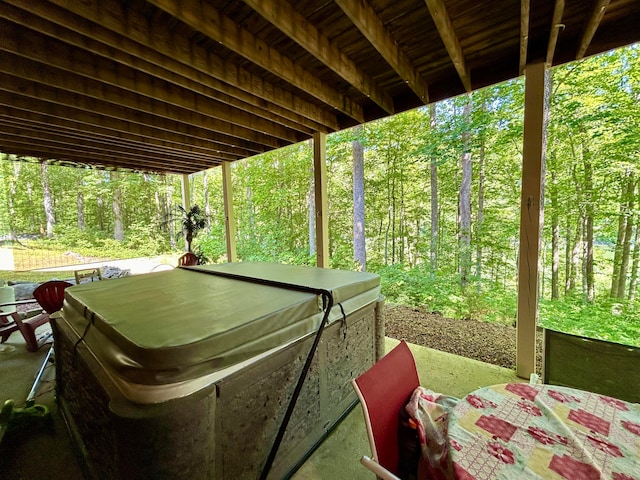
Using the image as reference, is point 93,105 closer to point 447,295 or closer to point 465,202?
point 447,295

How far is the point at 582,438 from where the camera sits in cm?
94

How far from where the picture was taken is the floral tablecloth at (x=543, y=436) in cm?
82

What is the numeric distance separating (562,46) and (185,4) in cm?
311

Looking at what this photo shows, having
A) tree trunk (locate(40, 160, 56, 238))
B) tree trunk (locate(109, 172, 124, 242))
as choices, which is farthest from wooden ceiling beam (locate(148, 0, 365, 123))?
tree trunk (locate(40, 160, 56, 238))

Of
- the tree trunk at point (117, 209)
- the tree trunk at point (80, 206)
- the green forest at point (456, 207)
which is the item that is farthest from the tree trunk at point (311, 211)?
the tree trunk at point (80, 206)

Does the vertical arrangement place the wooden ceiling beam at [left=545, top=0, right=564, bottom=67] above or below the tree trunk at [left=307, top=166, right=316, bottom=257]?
above

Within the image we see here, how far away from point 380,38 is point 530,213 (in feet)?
6.67

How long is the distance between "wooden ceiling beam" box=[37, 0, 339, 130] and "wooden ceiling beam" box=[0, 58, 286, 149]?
109 cm

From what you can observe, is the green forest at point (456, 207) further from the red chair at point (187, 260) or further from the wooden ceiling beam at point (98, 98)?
the wooden ceiling beam at point (98, 98)

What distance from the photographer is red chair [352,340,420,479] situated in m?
0.99

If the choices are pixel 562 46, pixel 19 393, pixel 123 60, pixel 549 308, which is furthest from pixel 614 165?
pixel 19 393

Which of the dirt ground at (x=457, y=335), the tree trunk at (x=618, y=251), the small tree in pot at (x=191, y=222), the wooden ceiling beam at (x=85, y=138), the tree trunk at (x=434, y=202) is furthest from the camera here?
the small tree in pot at (x=191, y=222)

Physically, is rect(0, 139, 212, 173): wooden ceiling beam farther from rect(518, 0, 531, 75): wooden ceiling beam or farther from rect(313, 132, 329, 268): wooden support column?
rect(518, 0, 531, 75): wooden ceiling beam

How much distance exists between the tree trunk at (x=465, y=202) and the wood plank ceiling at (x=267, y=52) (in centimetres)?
322
